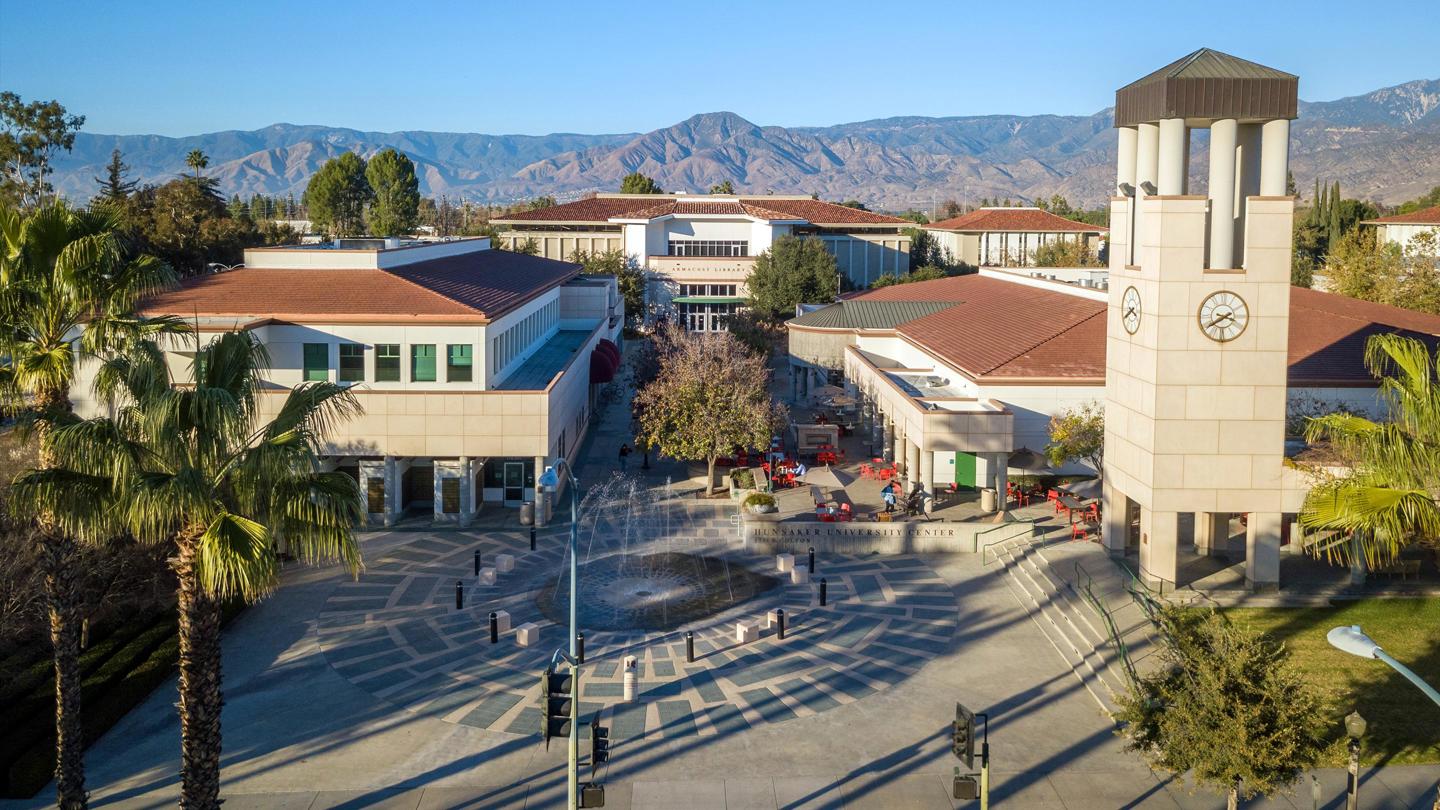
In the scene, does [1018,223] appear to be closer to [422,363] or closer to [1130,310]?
[422,363]

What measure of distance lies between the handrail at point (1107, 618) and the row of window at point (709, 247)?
3173 inches

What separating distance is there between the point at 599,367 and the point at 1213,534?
1377 inches

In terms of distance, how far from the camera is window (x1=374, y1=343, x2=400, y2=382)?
4266cm

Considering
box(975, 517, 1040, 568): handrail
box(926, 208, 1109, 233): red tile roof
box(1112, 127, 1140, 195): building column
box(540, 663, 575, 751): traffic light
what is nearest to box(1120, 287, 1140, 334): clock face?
box(1112, 127, 1140, 195): building column

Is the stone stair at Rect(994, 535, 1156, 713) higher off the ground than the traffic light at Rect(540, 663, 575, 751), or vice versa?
the traffic light at Rect(540, 663, 575, 751)

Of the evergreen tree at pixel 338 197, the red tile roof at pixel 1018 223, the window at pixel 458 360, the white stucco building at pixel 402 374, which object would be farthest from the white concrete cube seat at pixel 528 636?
the evergreen tree at pixel 338 197

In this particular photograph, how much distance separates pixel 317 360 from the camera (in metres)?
42.6

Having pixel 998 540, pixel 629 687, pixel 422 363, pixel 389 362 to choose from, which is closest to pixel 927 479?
pixel 998 540

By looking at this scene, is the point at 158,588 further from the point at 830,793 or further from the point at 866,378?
the point at 866,378

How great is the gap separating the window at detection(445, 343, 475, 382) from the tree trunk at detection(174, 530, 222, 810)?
82.4 ft

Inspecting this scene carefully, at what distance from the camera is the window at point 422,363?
42.8m

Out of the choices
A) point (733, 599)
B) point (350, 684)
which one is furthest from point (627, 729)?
point (733, 599)

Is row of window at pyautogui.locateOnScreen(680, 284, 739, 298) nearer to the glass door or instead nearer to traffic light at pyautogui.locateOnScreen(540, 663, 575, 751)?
the glass door

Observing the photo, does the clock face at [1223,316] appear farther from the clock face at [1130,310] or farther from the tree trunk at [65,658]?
the tree trunk at [65,658]
